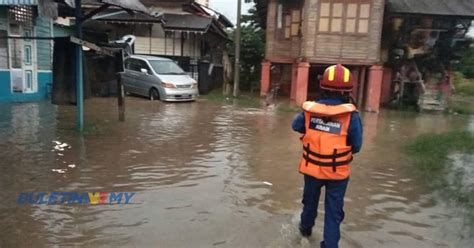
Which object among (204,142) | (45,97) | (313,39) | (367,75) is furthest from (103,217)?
(367,75)

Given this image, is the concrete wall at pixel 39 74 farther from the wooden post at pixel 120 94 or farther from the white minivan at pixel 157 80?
the wooden post at pixel 120 94

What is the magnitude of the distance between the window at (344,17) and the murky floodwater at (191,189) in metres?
8.04

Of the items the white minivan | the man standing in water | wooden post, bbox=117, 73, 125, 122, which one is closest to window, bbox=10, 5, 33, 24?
the white minivan

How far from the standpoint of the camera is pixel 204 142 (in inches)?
365

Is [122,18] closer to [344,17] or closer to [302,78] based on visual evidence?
[302,78]

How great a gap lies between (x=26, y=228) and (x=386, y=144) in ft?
26.3

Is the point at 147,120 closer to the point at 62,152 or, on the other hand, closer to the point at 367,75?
the point at 62,152

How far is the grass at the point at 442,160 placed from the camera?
5.96m

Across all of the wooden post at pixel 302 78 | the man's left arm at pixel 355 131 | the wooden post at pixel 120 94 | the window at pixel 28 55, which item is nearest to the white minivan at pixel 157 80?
the window at pixel 28 55

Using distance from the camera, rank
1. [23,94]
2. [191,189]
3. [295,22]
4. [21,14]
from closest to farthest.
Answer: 1. [191,189]
2. [21,14]
3. [23,94]
4. [295,22]

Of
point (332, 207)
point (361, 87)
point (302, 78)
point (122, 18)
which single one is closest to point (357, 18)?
point (361, 87)

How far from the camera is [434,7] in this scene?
60.3 ft

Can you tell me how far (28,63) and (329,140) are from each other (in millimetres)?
13234

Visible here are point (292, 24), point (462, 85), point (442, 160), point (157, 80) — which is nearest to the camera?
point (442, 160)
